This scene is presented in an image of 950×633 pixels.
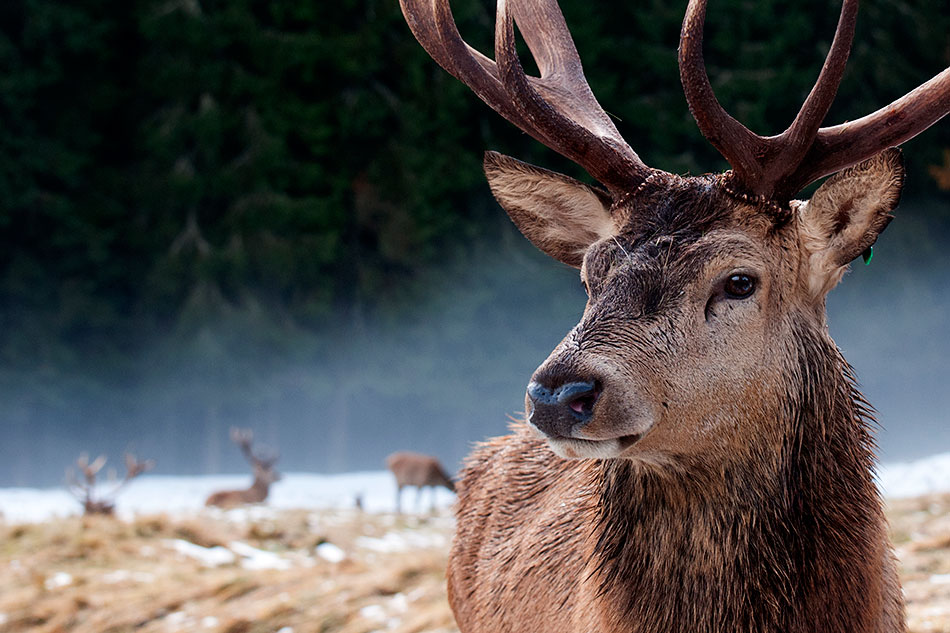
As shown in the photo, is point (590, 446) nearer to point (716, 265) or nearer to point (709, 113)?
point (716, 265)

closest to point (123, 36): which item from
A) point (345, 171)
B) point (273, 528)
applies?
point (345, 171)

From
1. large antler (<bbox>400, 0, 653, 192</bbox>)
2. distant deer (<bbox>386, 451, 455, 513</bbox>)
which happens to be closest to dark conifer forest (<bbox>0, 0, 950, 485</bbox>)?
distant deer (<bbox>386, 451, 455, 513</bbox>)

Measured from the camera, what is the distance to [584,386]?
5.55ft

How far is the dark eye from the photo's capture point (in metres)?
1.92

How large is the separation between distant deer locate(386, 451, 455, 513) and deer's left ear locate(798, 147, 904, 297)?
384 inches

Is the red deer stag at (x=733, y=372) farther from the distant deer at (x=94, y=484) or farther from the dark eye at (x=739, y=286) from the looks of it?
the distant deer at (x=94, y=484)

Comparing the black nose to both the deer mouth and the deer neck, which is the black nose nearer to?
the deer mouth

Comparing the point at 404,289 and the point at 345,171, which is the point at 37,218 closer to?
the point at 345,171

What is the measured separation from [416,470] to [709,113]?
9872 mm

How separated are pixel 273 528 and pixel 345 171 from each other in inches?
198

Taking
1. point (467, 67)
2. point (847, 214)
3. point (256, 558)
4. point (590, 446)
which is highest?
point (467, 67)

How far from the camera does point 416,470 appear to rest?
1149 cm

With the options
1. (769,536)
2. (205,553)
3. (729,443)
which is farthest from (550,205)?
(205,553)

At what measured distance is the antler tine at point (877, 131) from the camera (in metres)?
1.96
